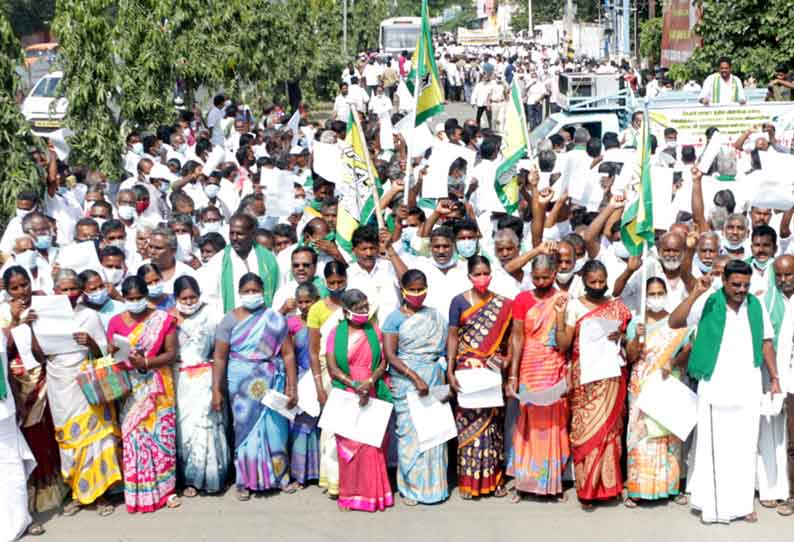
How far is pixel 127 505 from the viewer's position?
7008 mm

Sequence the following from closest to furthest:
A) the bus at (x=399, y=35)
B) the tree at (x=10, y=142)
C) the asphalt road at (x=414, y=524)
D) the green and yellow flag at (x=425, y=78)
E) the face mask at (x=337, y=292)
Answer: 1. the asphalt road at (x=414, y=524)
2. the face mask at (x=337, y=292)
3. the green and yellow flag at (x=425, y=78)
4. the tree at (x=10, y=142)
5. the bus at (x=399, y=35)

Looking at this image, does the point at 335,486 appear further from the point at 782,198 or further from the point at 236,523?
the point at 782,198

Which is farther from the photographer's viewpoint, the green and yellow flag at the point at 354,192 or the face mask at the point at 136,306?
the green and yellow flag at the point at 354,192

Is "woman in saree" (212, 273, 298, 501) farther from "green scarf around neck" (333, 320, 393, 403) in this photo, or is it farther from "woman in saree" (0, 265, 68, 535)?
"woman in saree" (0, 265, 68, 535)

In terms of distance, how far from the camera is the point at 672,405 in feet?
22.2

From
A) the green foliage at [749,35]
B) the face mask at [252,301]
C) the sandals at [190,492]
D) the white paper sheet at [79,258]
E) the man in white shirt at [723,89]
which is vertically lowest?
the sandals at [190,492]

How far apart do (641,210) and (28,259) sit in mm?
4310

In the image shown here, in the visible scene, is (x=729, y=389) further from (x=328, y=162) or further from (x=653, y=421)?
(x=328, y=162)

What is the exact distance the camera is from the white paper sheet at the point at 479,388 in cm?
687

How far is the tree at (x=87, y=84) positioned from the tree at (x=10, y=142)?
2.94m

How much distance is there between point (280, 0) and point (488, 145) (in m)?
17.6

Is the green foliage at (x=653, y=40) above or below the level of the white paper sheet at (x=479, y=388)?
above

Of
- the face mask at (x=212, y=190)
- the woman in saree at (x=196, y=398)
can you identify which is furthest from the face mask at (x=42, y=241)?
the face mask at (x=212, y=190)

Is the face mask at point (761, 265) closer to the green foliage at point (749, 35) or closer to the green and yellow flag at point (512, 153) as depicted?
the green and yellow flag at point (512, 153)
